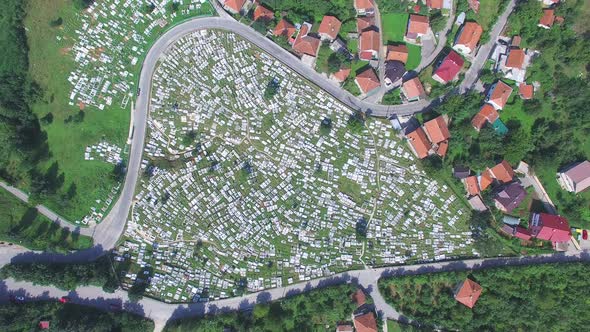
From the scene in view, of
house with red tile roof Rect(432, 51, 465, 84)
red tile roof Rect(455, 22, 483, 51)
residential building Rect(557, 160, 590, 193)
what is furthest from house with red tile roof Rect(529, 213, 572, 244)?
red tile roof Rect(455, 22, 483, 51)

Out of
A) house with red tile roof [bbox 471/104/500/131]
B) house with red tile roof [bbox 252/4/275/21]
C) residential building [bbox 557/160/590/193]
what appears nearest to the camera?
residential building [bbox 557/160/590/193]

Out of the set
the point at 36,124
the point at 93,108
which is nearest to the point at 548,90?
the point at 93,108

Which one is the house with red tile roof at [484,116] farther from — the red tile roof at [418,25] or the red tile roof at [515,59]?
the red tile roof at [418,25]

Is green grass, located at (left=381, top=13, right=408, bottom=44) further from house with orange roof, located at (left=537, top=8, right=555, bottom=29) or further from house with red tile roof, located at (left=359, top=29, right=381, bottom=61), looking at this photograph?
house with orange roof, located at (left=537, top=8, right=555, bottom=29)

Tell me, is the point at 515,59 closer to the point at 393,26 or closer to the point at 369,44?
the point at 393,26

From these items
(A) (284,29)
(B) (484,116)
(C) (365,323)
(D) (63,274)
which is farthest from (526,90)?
(D) (63,274)

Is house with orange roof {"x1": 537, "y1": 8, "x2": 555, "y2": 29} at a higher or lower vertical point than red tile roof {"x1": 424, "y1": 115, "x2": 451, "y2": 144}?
higher

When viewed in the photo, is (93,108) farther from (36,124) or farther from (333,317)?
(333,317)

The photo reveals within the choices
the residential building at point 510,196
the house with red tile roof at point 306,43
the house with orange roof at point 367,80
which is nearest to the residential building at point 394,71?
the house with orange roof at point 367,80
